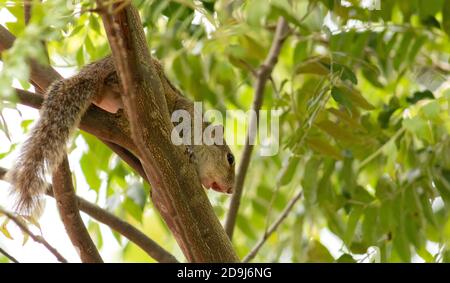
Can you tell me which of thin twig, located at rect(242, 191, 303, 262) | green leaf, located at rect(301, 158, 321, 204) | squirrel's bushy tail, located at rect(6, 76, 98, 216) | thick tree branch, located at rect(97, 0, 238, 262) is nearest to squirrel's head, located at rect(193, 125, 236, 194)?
thin twig, located at rect(242, 191, 303, 262)

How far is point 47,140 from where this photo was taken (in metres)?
2.61

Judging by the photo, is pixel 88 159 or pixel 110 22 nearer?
pixel 110 22

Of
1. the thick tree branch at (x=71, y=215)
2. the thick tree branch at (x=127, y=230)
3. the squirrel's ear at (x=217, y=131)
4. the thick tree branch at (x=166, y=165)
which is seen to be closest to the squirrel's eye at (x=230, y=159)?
the squirrel's ear at (x=217, y=131)

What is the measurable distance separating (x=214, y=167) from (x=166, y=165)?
1.19m

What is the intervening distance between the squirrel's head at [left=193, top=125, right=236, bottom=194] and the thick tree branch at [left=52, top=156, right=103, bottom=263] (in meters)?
0.82

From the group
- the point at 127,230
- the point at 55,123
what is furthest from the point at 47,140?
the point at 127,230

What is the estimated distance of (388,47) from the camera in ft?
10.9

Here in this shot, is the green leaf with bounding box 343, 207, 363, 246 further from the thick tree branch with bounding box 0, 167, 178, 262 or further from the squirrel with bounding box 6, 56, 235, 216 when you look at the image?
the squirrel with bounding box 6, 56, 235, 216

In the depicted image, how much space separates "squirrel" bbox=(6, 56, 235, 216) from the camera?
2373 millimetres

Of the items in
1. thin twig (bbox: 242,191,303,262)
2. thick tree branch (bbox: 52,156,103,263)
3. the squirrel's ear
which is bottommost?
thin twig (bbox: 242,191,303,262)

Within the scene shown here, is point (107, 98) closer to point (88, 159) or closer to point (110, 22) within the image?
point (88, 159)

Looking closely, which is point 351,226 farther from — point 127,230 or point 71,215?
point 71,215

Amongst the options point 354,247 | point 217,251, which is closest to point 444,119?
point 354,247

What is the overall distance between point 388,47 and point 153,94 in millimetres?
1363
